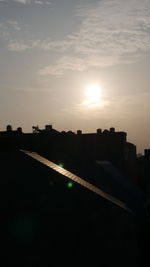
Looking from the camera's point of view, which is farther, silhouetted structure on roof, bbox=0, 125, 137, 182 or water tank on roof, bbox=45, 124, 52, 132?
water tank on roof, bbox=45, 124, 52, 132

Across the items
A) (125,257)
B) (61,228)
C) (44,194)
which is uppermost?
(44,194)

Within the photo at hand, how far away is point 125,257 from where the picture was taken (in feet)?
41.9

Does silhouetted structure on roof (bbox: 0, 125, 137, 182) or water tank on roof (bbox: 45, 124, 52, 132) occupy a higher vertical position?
water tank on roof (bbox: 45, 124, 52, 132)

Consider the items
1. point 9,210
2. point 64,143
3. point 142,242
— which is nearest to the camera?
point 9,210

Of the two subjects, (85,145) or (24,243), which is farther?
(85,145)

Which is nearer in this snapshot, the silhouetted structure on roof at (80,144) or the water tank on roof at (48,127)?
the silhouetted structure on roof at (80,144)

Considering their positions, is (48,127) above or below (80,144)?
above

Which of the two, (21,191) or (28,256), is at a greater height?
(21,191)

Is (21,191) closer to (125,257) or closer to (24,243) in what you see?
→ (24,243)

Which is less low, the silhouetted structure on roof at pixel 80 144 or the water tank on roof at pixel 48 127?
the water tank on roof at pixel 48 127

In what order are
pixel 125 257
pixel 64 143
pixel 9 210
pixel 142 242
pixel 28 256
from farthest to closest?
pixel 64 143 → pixel 142 242 → pixel 125 257 → pixel 9 210 → pixel 28 256

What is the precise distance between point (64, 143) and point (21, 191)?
31.3 m

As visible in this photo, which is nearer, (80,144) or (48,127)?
(80,144)

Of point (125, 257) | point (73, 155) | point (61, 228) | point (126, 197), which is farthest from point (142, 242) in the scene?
point (73, 155)
